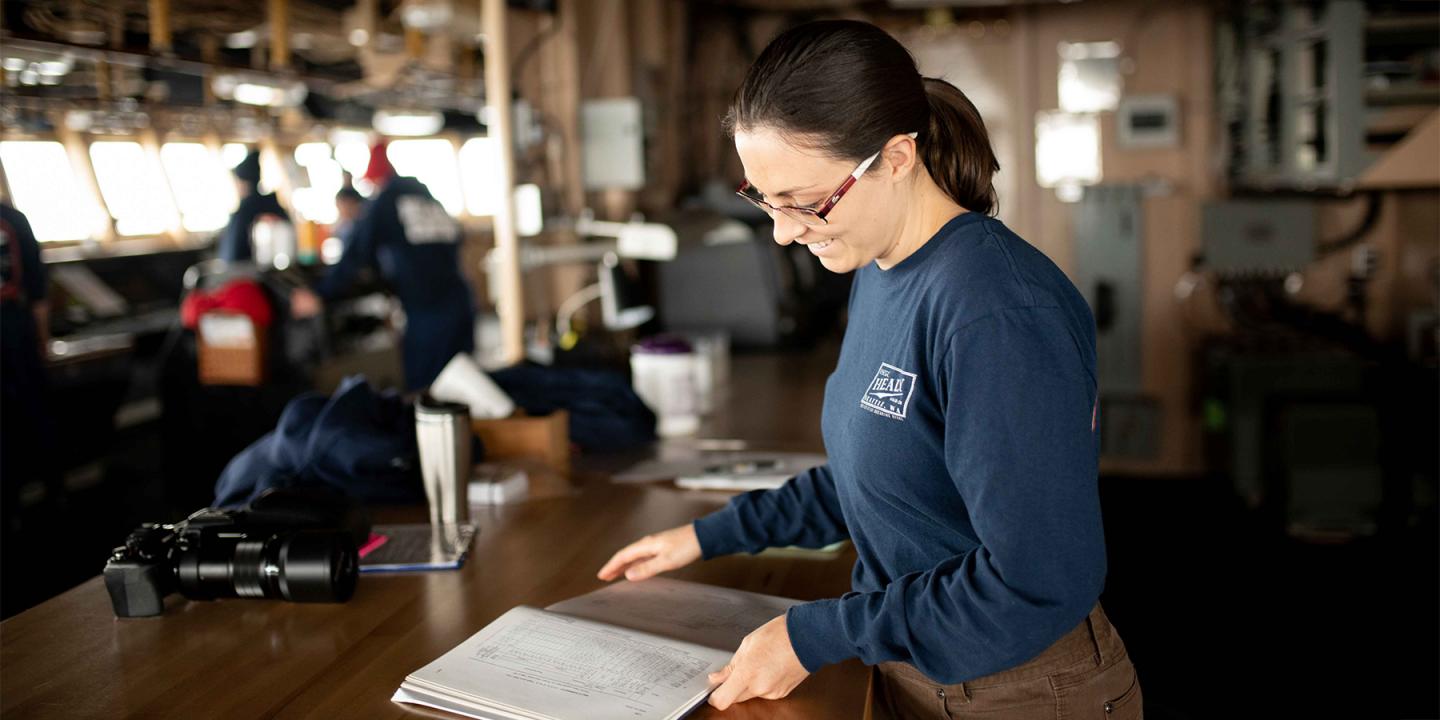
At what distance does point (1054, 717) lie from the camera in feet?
3.95

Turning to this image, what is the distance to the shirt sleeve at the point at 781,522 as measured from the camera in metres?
1.56

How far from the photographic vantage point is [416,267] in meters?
5.48

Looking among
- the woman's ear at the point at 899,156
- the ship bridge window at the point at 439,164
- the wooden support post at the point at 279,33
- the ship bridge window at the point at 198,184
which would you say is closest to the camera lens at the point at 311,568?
the woman's ear at the point at 899,156

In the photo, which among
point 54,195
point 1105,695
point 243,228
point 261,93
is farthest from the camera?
point 54,195

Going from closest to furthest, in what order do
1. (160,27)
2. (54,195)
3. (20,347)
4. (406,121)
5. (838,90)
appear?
(838,90), (160,27), (20,347), (54,195), (406,121)

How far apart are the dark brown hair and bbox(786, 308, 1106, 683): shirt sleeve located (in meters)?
0.24

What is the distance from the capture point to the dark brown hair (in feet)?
3.69

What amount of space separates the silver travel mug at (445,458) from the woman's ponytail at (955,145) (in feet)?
2.93

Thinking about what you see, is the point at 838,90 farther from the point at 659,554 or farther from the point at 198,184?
the point at 198,184

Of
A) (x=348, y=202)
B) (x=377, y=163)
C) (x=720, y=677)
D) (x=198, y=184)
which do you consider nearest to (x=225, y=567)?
(x=720, y=677)

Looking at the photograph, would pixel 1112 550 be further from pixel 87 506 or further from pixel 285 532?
pixel 87 506

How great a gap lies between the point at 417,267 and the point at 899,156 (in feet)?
15.1

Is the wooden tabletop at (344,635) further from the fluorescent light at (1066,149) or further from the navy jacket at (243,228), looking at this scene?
the navy jacket at (243,228)

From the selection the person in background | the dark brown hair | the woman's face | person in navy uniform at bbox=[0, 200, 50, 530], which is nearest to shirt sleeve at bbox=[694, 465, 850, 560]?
the woman's face
